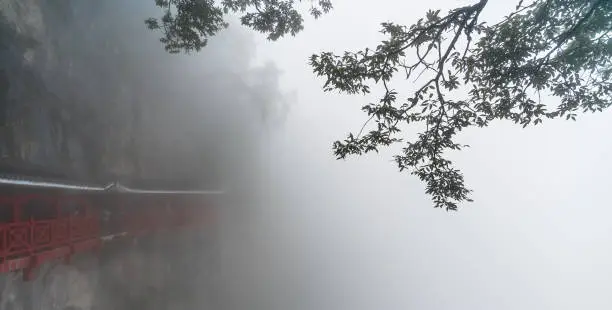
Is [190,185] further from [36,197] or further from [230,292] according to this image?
[36,197]

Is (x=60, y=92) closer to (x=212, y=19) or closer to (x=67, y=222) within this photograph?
(x=67, y=222)

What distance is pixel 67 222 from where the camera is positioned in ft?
31.7

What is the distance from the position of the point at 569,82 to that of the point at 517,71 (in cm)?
83

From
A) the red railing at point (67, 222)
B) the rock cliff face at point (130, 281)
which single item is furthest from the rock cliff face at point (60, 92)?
the rock cliff face at point (130, 281)

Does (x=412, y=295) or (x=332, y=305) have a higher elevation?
(x=332, y=305)

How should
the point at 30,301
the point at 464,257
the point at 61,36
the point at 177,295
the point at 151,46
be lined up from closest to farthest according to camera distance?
the point at 30,301 < the point at 61,36 < the point at 177,295 < the point at 151,46 < the point at 464,257

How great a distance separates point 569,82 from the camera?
5223 millimetres

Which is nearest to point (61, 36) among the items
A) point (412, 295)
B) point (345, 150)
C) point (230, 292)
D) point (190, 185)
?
point (190, 185)

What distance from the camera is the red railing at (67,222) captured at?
26.1 ft

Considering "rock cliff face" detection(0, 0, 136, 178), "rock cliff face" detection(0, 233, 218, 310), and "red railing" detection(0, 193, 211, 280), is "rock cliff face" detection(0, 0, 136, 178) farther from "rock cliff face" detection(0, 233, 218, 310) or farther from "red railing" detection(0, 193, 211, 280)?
"rock cliff face" detection(0, 233, 218, 310)

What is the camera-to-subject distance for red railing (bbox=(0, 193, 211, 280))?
26.1ft

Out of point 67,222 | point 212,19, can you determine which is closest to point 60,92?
point 67,222


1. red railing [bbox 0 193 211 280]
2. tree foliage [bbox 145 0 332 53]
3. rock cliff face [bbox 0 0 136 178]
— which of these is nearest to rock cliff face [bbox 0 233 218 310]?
red railing [bbox 0 193 211 280]

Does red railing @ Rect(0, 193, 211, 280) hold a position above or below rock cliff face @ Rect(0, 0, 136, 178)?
below
